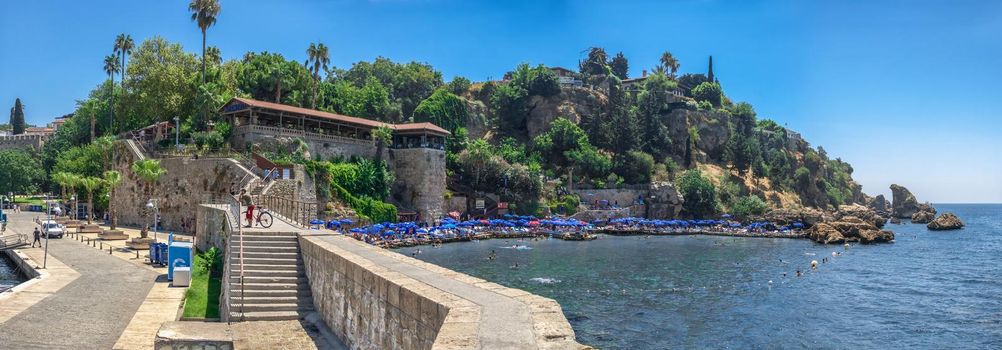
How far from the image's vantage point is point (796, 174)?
387ft

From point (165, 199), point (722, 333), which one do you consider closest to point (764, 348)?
point (722, 333)

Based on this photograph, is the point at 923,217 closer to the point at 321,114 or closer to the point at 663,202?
the point at 663,202

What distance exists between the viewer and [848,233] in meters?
71.1

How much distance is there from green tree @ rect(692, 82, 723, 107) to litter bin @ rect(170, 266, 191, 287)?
111 metres

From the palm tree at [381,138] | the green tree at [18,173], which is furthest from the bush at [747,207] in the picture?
the green tree at [18,173]

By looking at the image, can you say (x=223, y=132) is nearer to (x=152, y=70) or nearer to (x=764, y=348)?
(x=152, y=70)

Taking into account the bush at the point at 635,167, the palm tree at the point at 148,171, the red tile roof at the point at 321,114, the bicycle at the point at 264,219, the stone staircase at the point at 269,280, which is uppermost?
the red tile roof at the point at 321,114

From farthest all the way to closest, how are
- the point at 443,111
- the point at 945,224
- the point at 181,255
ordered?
the point at 945,224 → the point at 443,111 → the point at 181,255

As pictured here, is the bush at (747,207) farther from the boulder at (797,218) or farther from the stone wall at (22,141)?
the stone wall at (22,141)

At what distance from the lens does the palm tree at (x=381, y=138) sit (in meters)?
64.1

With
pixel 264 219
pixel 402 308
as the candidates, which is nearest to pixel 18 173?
pixel 264 219

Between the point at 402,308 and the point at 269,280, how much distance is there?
9.25 m

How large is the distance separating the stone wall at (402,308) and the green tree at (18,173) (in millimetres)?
84470

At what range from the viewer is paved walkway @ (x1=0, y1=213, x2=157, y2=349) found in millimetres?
17453
